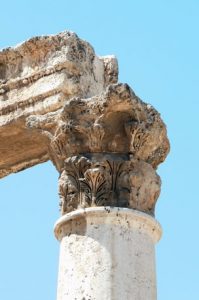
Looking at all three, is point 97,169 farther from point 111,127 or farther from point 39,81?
point 39,81

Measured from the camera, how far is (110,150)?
10500 millimetres

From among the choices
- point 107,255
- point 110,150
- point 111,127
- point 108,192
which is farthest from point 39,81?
point 107,255

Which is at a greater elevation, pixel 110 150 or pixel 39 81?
pixel 39 81

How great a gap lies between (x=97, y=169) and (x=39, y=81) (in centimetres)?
255

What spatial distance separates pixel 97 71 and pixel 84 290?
4.07 metres

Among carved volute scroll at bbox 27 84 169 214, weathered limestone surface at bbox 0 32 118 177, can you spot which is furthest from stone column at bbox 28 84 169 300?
weathered limestone surface at bbox 0 32 118 177

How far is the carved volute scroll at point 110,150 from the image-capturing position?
10.2 meters

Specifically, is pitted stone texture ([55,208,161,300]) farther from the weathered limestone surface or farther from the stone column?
the weathered limestone surface

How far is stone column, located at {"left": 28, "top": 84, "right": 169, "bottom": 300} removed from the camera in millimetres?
9570

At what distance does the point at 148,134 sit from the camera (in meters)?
10.5

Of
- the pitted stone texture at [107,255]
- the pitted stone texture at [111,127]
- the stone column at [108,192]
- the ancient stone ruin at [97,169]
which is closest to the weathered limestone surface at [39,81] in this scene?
the ancient stone ruin at [97,169]

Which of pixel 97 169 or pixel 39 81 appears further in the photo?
pixel 39 81

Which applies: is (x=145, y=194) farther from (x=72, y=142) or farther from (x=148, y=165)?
(x=72, y=142)

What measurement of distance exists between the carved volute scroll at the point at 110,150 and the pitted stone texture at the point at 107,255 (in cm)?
20
